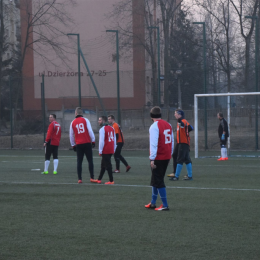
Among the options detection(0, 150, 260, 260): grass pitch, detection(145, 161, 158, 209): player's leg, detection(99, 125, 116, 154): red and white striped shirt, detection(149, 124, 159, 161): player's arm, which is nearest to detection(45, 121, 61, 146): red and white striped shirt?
detection(0, 150, 260, 260): grass pitch

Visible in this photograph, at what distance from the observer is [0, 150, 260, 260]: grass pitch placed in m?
5.96

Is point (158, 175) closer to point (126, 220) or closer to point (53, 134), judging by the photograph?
point (126, 220)

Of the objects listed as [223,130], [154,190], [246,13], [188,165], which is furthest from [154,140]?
[246,13]

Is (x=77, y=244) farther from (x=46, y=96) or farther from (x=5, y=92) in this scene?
(x=5, y=92)

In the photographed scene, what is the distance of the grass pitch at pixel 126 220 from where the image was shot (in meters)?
5.96

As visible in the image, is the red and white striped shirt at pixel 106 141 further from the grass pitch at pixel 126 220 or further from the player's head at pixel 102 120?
the grass pitch at pixel 126 220

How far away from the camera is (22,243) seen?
6.36 meters

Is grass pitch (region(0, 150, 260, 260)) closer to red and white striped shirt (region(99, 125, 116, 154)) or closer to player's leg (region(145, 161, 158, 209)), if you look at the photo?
player's leg (region(145, 161, 158, 209))

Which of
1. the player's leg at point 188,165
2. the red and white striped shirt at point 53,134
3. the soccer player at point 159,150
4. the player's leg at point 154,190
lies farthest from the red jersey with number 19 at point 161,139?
the red and white striped shirt at point 53,134

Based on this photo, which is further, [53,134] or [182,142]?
Answer: [53,134]

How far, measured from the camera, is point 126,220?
7840 millimetres

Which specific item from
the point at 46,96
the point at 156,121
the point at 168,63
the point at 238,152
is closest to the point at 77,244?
the point at 156,121

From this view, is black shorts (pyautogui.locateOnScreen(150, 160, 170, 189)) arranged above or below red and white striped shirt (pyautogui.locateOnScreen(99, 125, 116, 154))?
below

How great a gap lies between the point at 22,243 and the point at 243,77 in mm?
20889
